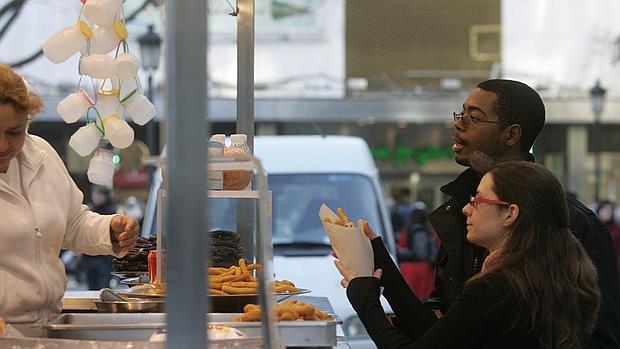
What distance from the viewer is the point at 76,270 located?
17172mm

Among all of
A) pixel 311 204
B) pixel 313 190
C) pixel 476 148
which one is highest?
pixel 476 148

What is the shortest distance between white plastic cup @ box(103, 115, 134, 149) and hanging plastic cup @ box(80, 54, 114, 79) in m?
0.19

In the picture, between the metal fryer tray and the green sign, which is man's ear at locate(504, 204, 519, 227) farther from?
the green sign

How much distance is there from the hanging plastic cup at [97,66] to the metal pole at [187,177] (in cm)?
194

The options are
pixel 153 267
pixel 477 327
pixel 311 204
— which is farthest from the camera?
pixel 311 204

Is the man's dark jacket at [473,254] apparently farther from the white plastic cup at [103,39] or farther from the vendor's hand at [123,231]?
the white plastic cup at [103,39]

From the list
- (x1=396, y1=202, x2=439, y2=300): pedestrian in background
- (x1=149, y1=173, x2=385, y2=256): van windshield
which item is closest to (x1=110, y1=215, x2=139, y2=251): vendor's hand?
(x1=149, y1=173, x2=385, y2=256): van windshield

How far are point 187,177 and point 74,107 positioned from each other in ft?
7.16

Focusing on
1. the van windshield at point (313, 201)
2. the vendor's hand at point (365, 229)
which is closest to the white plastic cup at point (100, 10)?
the vendor's hand at point (365, 229)

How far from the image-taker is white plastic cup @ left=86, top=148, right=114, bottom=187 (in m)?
4.23

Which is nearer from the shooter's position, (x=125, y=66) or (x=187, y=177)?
(x=187, y=177)

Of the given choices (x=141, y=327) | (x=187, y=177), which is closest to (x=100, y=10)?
(x=141, y=327)

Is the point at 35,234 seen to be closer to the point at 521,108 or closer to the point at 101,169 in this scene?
the point at 101,169

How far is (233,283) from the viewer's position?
3.80m
